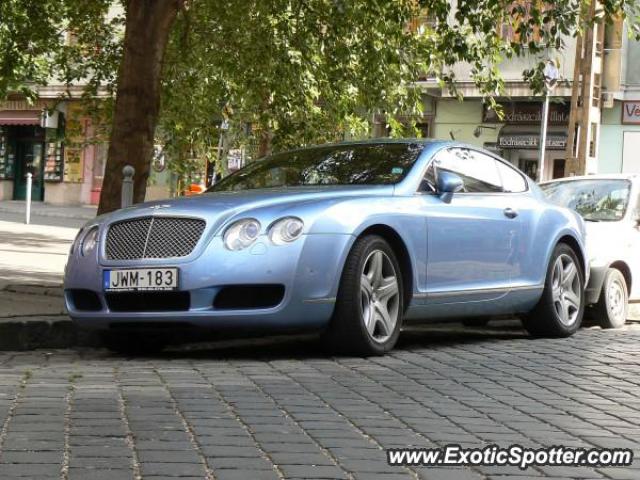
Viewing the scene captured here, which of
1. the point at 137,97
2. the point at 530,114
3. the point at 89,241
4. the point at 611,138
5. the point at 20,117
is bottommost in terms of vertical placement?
the point at 89,241

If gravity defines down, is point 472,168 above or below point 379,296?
above

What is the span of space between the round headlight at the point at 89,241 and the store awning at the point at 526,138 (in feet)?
101

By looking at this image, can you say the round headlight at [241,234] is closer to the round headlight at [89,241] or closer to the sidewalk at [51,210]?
the round headlight at [89,241]

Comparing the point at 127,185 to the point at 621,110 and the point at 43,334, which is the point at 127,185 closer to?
the point at 43,334

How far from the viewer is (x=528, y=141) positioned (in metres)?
37.9

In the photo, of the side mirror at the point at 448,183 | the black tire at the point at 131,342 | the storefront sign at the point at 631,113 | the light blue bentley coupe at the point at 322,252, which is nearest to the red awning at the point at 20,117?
the storefront sign at the point at 631,113

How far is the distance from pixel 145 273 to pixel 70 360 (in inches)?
32.9

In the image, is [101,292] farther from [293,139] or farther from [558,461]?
[293,139]

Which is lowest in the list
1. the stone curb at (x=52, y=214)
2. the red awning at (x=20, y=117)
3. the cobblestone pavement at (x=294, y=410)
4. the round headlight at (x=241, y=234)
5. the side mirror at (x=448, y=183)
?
the stone curb at (x=52, y=214)

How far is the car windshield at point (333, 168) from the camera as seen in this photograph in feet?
27.8

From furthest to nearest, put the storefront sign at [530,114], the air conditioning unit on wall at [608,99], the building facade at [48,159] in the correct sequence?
1. the building facade at [48,159]
2. the storefront sign at [530,114]
3. the air conditioning unit on wall at [608,99]

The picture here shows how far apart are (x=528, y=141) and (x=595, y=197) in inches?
1027

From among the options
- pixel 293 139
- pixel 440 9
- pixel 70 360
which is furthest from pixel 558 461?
pixel 293 139

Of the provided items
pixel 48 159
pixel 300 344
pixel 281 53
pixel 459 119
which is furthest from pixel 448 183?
pixel 48 159
